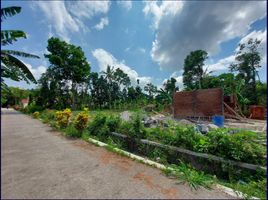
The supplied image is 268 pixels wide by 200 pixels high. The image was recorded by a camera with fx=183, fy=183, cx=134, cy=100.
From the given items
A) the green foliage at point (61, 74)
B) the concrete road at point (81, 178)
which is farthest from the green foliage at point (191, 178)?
the green foliage at point (61, 74)

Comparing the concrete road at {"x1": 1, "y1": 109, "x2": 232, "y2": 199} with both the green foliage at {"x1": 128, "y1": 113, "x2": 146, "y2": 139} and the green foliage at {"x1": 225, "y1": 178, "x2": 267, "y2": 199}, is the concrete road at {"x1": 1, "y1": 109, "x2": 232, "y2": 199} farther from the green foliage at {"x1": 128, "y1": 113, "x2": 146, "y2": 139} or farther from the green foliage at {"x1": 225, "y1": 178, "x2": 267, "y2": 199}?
the green foliage at {"x1": 128, "y1": 113, "x2": 146, "y2": 139}

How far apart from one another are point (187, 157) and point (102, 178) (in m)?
2.17

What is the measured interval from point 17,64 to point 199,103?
44.1 ft

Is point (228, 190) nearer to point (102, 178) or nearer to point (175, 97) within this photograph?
point (102, 178)

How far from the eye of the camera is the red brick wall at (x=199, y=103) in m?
14.3

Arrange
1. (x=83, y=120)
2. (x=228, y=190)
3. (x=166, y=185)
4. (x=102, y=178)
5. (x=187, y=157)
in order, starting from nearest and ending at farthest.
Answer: (x=228, y=190) < (x=166, y=185) < (x=102, y=178) < (x=187, y=157) < (x=83, y=120)

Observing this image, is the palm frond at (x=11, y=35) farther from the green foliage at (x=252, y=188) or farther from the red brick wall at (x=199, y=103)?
the red brick wall at (x=199, y=103)

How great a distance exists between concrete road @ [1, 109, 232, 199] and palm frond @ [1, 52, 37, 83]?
187 cm

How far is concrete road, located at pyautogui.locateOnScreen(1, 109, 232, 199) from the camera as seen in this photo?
3078mm

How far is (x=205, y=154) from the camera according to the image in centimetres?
417

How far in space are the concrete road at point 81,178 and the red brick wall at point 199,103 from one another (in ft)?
37.6

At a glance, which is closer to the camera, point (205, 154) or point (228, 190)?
point (228, 190)

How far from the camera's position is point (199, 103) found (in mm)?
15391

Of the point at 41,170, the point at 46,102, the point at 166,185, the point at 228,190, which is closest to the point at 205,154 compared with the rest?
the point at 228,190
